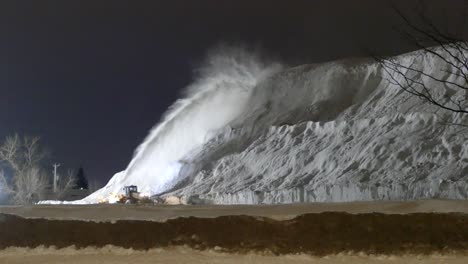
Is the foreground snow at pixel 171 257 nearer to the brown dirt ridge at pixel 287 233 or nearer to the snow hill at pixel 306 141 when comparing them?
the brown dirt ridge at pixel 287 233

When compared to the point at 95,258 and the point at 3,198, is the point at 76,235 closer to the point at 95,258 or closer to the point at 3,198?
the point at 95,258

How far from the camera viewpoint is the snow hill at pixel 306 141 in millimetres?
32997

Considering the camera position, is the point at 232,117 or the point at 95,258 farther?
the point at 232,117

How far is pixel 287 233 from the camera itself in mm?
11734

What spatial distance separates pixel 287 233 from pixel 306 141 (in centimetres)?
3233

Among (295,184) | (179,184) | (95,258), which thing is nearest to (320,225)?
(95,258)

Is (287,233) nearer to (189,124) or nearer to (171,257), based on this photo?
(171,257)

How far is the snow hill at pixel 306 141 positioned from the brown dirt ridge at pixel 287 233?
1428 cm

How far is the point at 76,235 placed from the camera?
13102 mm

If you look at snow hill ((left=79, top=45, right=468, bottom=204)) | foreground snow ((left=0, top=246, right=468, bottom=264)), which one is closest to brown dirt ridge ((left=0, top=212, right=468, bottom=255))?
foreground snow ((left=0, top=246, right=468, bottom=264))

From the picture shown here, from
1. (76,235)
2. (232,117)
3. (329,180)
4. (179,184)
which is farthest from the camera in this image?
(232,117)

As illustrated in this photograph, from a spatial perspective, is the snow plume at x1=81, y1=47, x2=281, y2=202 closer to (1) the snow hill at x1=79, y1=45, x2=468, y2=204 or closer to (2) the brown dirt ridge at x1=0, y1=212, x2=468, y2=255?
(1) the snow hill at x1=79, y1=45, x2=468, y2=204

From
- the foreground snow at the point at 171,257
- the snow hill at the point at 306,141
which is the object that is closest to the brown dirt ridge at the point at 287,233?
the foreground snow at the point at 171,257

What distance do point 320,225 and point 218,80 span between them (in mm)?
48615
